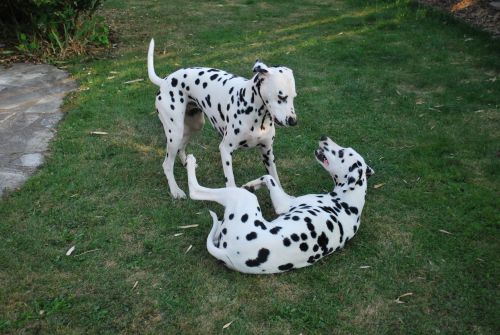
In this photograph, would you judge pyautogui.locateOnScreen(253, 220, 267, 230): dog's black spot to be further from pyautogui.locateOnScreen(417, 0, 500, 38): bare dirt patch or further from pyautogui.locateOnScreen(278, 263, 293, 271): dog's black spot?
pyautogui.locateOnScreen(417, 0, 500, 38): bare dirt patch

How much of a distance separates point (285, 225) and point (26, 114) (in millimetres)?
4605

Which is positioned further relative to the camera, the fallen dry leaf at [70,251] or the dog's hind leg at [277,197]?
the dog's hind leg at [277,197]

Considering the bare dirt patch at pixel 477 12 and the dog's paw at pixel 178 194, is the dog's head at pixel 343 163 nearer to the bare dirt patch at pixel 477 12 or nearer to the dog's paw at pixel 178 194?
the dog's paw at pixel 178 194

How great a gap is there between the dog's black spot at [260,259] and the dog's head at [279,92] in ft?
3.54

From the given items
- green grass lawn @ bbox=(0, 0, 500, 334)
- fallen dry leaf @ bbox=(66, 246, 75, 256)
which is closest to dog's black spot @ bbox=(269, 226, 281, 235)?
green grass lawn @ bbox=(0, 0, 500, 334)

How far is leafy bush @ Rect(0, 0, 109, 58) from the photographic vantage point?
8539mm

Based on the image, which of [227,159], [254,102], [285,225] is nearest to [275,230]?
[285,225]

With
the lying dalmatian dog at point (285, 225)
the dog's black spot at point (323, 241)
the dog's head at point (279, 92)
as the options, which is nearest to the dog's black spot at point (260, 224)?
the lying dalmatian dog at point (285, 225)

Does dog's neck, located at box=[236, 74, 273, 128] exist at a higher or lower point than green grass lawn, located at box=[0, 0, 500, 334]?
higher

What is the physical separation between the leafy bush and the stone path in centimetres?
53

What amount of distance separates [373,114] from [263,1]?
697cm

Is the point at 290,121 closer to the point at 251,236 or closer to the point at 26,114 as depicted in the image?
the point at 251,236

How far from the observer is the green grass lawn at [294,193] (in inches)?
150

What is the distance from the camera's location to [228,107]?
474 centimetres
